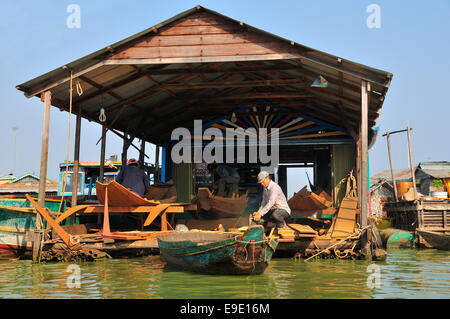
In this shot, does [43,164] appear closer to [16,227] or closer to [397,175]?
[16,227]

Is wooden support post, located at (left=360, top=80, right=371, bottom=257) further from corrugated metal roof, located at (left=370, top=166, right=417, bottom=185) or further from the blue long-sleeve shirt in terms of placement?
corrugated metal roof, located at (left=370, top=166, right=417, bottom=185)

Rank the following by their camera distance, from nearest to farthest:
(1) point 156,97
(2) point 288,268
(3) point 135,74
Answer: (2) point 288,268 → (3) point 135,74 → (1) point 156,97

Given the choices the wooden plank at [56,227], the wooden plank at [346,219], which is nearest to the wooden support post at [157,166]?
the wooden plank at [56,227]

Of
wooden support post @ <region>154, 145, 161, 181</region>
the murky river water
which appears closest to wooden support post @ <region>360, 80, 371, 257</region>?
the murky river water

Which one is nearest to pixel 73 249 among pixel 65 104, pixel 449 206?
pixel 65 104

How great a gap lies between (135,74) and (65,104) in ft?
6.53

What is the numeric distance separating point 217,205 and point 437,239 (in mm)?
7699

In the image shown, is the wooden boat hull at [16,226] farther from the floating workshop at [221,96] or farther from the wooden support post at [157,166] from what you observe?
the wooden support post at [157,166]

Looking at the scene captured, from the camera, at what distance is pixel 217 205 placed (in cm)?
1170

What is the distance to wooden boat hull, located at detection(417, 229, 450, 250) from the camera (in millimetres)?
14073

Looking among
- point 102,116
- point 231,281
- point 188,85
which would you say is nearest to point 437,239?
point 188,85

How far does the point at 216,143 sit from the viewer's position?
46.1 feet

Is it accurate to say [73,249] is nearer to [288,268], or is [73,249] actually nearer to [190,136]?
[288,268]

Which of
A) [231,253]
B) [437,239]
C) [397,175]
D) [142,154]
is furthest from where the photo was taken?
[397,175]
